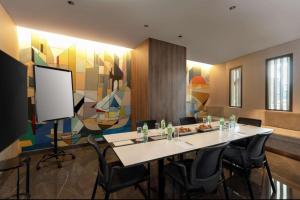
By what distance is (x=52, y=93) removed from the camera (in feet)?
9.25

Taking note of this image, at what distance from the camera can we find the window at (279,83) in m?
4.15

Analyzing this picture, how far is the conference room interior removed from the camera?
1.72 metres

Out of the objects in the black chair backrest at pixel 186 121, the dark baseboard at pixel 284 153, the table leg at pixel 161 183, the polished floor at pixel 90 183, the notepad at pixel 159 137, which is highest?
the black chair backrest at pixel 186 121

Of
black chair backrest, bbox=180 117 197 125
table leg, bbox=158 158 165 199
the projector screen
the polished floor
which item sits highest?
the projector screen

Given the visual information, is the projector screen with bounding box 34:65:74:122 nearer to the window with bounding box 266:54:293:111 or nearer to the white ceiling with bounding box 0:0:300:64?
the white ceiling with bounding box 0:0:300:64

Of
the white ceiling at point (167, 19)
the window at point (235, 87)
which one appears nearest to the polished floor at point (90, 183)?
the white ceiling at point (167, 19)

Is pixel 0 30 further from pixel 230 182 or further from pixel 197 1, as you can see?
pixel 230 182

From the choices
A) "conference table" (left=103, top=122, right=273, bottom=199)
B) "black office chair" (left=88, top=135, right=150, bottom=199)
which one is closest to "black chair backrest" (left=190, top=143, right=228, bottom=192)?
"conference table" (left=103, top=122, right=273, bottom=199)

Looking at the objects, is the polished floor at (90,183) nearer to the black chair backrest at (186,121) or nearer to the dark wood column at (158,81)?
the black chair backrest at (186,121)

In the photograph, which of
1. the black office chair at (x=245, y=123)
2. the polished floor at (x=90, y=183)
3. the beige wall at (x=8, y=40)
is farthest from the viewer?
the black office chair at (x=245, y=123)

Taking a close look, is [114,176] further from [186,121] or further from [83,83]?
[83,83]

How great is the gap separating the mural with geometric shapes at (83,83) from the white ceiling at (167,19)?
1.13 feet

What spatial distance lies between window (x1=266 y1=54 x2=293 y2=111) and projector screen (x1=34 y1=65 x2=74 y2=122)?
18.7 feet

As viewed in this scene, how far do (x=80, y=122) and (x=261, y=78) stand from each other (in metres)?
5.69
